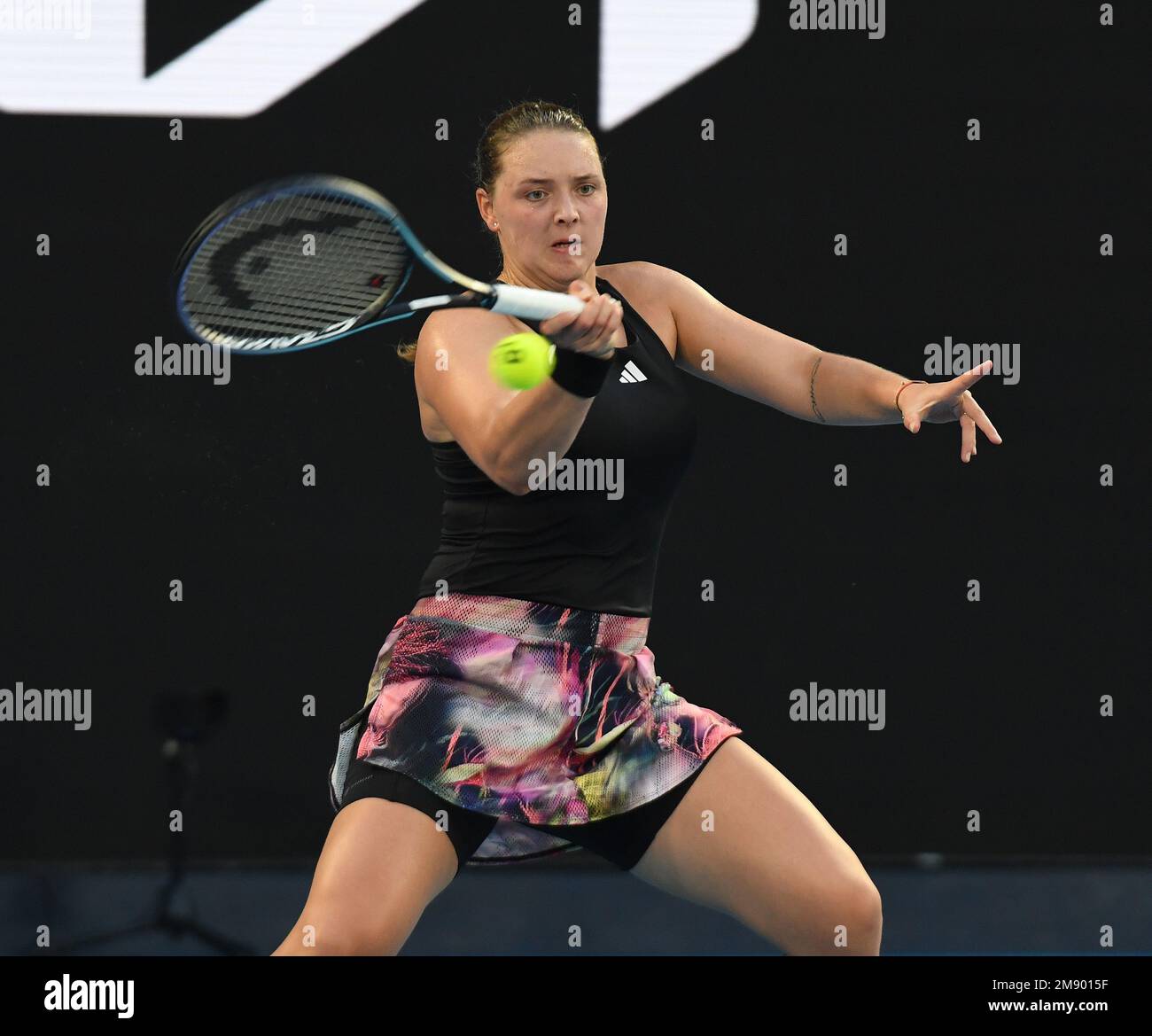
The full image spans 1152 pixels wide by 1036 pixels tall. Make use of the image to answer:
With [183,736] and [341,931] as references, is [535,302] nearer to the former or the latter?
[341,931]

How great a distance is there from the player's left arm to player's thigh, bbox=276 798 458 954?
73cm

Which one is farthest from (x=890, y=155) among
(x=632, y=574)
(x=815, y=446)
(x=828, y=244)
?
(x=632, y=574)

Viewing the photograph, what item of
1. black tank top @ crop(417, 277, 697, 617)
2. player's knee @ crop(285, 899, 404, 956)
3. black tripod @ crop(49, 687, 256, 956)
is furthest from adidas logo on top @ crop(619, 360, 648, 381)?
black tripod @ crop(49, 687, 256, 956)

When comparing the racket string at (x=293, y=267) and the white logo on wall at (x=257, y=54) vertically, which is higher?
the white logo on wall at (x=257, y=54)

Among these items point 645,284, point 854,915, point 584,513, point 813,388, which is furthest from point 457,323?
point 854,915

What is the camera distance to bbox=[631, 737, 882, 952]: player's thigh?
1.85 metres

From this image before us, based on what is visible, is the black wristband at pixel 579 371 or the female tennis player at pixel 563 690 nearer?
the black wristband at pixel 579 371

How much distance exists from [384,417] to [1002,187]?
1.44 metres

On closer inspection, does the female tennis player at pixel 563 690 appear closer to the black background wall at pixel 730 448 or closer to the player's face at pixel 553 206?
the player's face at pixel 553 206

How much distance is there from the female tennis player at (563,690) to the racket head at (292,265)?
9cm

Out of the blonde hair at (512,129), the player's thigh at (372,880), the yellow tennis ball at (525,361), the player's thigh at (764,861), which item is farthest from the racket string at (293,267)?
the player's thigh at (764,861)

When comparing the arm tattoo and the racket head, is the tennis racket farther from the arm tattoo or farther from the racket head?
the arm tattoo

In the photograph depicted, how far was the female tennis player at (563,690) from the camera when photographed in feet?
6.06

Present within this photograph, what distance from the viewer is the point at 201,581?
11.9 ft
